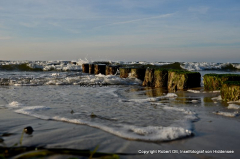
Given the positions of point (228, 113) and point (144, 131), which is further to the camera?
point (228, 113)

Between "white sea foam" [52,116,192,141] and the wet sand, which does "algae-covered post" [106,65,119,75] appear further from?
Answer: "white sea foam" [52,116,192,141]

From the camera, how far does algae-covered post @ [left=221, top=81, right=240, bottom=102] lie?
6.41m

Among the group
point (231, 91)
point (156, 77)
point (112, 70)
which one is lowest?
point (231, 91)

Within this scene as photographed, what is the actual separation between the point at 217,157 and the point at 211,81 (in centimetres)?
680

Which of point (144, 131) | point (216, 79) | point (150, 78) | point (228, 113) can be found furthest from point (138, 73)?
point (144, 131)

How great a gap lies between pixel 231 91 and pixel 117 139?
4367 millimetres

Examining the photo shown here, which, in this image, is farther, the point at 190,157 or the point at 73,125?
the point at 73,125

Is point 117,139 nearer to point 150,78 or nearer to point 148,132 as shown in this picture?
point 148,132

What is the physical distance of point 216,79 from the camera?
8945mm

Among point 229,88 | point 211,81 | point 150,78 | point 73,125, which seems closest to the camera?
point 73,125

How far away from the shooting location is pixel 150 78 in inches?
512

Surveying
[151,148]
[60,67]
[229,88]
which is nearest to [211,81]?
[229,88]

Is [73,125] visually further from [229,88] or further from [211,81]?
[211,81]

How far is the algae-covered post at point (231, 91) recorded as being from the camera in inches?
253
